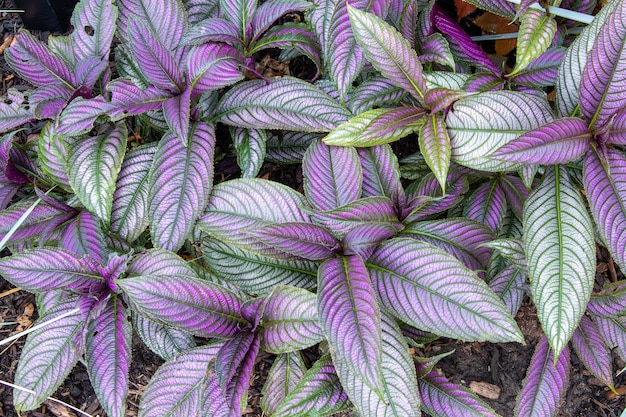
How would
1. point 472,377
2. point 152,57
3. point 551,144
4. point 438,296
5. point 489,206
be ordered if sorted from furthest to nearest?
point 472,377 < point 489,206 < point 152,57 < point 438,296 < point 551,144

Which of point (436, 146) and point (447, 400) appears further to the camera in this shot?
point (447, 400)

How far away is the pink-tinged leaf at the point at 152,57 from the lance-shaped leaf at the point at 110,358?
2.22 feet

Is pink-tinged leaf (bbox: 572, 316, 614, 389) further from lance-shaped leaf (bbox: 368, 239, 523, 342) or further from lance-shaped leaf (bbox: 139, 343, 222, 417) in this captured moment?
lance-shaped leaf (bbox: 139, 343, 222, 417)

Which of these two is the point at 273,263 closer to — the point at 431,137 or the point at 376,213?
the point at 376,213

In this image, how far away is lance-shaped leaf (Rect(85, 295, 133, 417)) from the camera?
1.56 m

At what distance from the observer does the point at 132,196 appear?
1.75 meters

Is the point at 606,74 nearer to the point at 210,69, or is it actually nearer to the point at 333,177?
the point at 333,177

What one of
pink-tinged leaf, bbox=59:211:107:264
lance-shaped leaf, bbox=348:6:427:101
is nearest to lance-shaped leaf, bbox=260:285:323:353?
pink-tinged leaf, bbox=59:211:107:264

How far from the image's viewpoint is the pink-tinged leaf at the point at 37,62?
5.60ft

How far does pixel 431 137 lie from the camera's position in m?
1.54

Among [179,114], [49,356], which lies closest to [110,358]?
[49,356]

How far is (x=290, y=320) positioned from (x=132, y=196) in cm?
63

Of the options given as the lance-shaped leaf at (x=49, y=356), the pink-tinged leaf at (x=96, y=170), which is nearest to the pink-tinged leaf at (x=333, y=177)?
the pink-tinged leaf at (x=96, y=170)

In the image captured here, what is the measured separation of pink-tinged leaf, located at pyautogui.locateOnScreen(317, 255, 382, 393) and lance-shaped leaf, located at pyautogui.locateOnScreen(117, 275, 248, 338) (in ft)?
0.97
